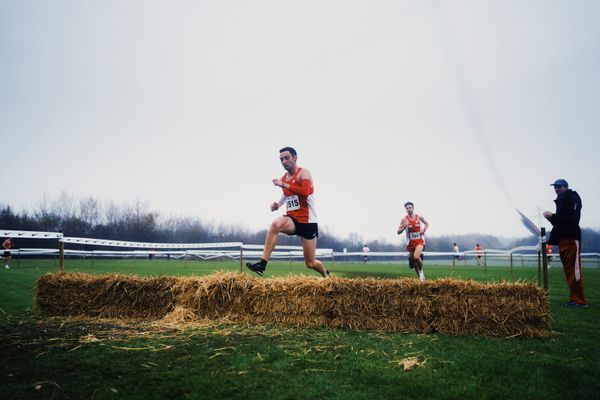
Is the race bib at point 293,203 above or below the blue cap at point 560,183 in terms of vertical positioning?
below

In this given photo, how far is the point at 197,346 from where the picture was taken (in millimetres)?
4152

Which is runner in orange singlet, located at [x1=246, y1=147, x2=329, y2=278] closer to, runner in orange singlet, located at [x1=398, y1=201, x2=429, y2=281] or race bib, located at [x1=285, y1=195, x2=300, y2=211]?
race bib, located at [x1=285, y1=195, x2=300, y2=211]

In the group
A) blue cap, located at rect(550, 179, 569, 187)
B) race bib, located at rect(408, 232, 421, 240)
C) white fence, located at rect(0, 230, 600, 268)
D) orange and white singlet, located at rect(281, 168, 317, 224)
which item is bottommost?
white fence, located at rect(0, 230, 600, 268)

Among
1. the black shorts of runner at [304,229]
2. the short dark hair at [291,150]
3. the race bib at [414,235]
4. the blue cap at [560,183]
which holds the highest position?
the short dark hair at [291,150]

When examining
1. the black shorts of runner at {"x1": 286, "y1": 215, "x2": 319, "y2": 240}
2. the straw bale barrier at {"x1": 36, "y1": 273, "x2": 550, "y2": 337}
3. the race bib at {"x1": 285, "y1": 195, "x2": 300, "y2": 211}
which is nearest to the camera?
the straw bale barrier at {"x1": 36, "y1": 273, "x2": 550, "y2": 337}

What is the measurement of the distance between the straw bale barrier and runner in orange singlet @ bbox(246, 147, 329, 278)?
104 centimetres

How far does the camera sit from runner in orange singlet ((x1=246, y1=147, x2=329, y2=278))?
7090mm

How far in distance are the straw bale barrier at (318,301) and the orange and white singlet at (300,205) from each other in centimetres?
146

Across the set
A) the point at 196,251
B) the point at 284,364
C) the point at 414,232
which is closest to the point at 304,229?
the point at 284,364

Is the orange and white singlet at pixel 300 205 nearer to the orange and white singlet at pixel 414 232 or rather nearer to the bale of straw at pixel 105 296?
the bale of straw at pixel 105 296

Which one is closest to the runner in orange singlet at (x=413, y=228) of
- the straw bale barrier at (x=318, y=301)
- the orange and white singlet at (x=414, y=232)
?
the orange and white singlet at (x=414, y=232)

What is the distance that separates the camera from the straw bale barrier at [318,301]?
5227 mm

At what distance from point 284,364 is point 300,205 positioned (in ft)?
13.0

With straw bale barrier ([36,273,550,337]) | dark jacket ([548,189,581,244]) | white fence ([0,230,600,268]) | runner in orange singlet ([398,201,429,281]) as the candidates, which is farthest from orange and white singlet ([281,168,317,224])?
runner in orange singlet ([398,201,429,281])
